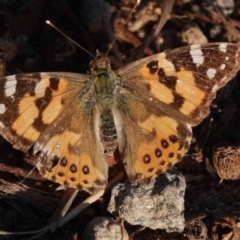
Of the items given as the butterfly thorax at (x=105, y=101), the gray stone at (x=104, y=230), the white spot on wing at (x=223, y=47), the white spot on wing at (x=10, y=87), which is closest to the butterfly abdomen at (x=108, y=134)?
the butterfly thorax at (x=105, y=101)

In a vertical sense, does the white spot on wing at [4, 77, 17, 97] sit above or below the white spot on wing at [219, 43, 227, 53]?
above

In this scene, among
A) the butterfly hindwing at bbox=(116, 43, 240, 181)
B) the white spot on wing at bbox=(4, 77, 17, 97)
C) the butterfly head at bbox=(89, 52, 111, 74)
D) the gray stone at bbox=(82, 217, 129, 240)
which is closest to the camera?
the gray stone at bbox=(82, 217, 129, 240)

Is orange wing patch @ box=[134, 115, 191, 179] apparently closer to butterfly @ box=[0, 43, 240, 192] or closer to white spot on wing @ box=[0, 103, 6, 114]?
butterfly @ box=[0, 43, 240, 192]


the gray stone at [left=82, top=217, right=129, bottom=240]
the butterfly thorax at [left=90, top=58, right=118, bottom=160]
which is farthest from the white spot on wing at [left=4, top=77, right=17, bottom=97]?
the gray stone at [left=82, top=217, right=129, bottom=240]

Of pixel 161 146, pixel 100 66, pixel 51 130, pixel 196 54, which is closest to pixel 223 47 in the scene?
pixel 196 54

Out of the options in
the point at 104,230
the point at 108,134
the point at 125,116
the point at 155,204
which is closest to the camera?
the point at 104,230

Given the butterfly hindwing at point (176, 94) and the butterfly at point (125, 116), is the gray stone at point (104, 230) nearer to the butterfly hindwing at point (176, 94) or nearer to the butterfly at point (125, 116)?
the butterfly at point (125, 116)

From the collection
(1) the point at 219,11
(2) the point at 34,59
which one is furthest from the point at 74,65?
(1) the point at 219,11

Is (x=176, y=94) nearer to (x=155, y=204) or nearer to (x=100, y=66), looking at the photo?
(x=100, y=66)
